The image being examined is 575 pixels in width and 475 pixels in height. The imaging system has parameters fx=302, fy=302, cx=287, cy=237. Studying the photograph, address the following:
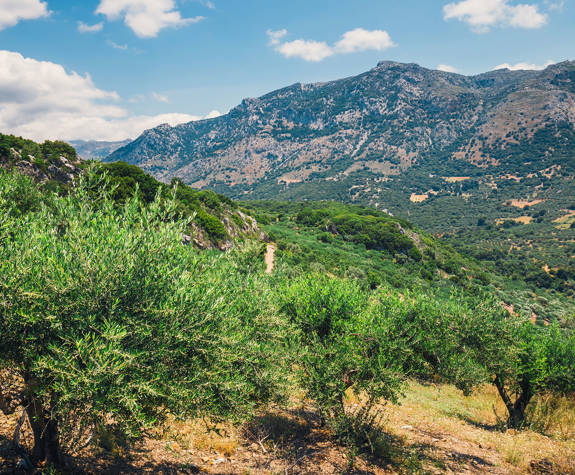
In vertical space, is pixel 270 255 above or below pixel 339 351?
below

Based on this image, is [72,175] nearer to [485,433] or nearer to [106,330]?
[106,330]

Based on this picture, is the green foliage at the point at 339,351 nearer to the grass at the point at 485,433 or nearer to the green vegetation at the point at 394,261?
the grass at the point at 485,433

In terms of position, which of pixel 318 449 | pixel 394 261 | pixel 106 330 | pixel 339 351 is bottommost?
pixel 394 261

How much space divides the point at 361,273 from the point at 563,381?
132ft

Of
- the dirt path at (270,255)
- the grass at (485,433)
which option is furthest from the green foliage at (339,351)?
the dirt path at (270,255)

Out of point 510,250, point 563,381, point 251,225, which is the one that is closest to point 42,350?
point 563,381

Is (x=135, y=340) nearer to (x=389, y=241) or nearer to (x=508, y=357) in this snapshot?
(x=508, y=357)

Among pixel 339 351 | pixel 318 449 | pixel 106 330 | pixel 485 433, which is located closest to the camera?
pixel 106 330

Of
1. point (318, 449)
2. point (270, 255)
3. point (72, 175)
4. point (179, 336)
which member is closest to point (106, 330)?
point (179, 336)

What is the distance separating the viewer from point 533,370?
58.7 feet

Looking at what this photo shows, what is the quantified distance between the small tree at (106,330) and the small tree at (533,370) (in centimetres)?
1642

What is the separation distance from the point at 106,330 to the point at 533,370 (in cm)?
2247

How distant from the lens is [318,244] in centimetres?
8188

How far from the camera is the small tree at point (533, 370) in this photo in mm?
17391
